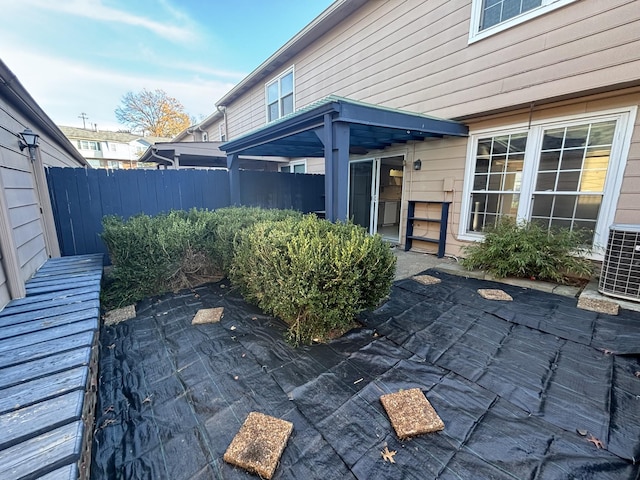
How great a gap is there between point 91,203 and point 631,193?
315 inches

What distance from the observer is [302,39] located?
666 centimetres

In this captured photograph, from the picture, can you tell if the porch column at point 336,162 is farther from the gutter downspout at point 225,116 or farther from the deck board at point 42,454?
the gutter downspout at point 225,116

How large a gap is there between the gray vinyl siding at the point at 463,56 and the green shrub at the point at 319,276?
10.7 feet

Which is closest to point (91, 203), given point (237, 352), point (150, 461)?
point (237, 352)

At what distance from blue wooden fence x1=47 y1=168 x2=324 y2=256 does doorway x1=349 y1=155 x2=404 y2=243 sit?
1.85 metres

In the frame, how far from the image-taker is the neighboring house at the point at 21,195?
2.30 meters

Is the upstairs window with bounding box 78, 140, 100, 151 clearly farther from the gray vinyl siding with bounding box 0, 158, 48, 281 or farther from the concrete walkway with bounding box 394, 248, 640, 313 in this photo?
the concrete walkway with bounding box 394, 248, 640, 313

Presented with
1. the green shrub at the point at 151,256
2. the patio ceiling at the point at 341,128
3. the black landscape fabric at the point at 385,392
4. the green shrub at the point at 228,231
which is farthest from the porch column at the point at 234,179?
the black landscape fabric at the point at 385,392

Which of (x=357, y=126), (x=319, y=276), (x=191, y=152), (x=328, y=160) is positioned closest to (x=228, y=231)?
(x=328, y=160)

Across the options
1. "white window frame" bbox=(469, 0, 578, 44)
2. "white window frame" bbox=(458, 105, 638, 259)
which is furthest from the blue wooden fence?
"white window frame" bbox=(469, 0, 578, 44)

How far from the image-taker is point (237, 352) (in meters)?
2.23

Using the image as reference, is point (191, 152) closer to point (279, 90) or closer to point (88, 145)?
point (279, 90)

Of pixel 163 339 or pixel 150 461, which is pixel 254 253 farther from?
pixel 150 461

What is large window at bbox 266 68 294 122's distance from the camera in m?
7.91
